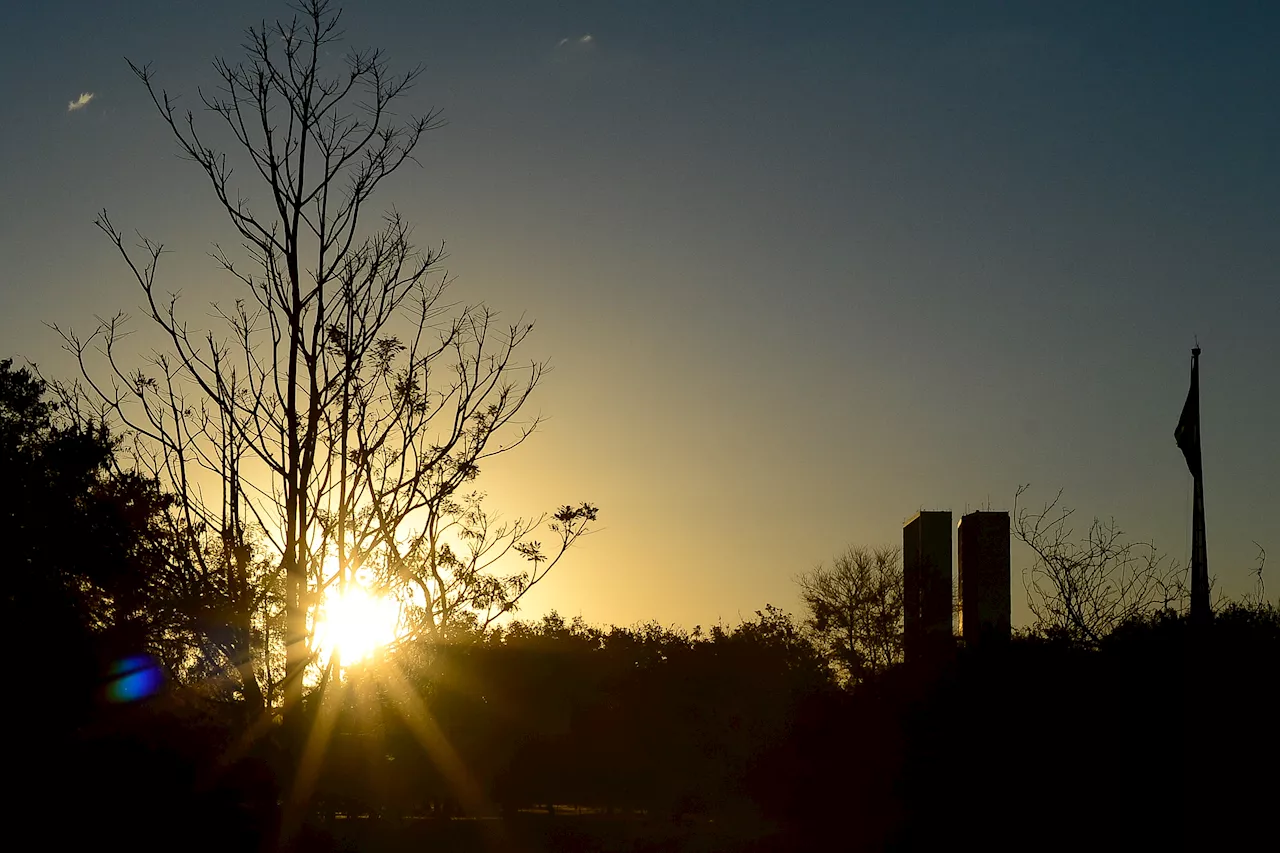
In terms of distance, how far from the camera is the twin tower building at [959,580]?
57.0 ft

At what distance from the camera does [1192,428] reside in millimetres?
16281

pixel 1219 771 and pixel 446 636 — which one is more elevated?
pixel 446 636

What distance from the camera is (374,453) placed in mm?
12953

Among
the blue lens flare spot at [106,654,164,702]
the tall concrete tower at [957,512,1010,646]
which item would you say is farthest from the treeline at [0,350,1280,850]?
the tall concrete tower at [957,512,1010,646]

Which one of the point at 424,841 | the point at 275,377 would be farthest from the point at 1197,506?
the point at 424,841

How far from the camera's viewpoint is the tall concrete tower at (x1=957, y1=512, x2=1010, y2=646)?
A: 1744cm

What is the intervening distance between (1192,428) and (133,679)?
47.0ft

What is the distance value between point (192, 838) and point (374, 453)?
4300mm

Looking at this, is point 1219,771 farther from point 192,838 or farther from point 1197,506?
point 192,838

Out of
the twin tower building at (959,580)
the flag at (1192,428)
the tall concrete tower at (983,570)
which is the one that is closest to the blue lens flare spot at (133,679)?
the twin tower building at (959,580)

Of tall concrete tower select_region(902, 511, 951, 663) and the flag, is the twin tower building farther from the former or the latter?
the flag

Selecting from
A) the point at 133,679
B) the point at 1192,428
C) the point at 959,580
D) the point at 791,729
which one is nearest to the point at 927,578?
the point at 959,580

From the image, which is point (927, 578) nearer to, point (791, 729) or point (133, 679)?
point (791, 729)

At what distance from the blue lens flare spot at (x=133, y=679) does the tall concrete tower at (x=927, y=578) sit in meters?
11.0
